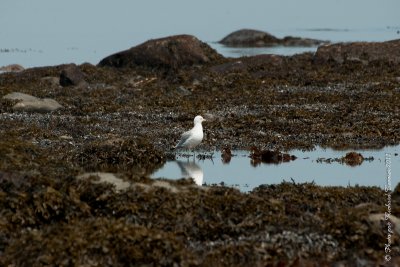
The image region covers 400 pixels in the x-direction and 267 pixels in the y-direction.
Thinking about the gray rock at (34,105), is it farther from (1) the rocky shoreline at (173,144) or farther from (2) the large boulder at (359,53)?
(2) the large boulder at (359,53)

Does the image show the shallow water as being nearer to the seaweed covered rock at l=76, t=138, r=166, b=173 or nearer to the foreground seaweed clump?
the seaweed covered rock at l=76, t=138, r=166, b=173

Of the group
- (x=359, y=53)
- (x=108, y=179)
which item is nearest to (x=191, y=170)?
(x=108, y=179)

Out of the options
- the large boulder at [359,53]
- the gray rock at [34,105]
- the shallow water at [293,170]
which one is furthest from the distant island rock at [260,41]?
the shallow water at [293,170]

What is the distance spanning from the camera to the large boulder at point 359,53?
30.5 meters

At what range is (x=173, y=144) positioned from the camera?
60.2 ft

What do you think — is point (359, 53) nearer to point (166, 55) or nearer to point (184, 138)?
point (166, 55)

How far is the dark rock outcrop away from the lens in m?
28.2

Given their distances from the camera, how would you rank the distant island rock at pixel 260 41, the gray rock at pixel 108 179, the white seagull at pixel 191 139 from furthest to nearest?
the distant island rock at pixel 260 41
the white seagull at pixel 191 139
the gray rock at pixel 108 179

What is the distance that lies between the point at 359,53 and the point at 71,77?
30.6ft

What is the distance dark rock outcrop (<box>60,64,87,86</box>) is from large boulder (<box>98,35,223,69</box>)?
3.42 metres

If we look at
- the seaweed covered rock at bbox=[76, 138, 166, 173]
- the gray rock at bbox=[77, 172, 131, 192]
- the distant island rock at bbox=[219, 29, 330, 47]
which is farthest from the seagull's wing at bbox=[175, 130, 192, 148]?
the distant island rock at bbox=[219, 29, 330, 47]

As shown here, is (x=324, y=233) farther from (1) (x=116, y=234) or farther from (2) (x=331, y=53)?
(2) (x=331, y=53)

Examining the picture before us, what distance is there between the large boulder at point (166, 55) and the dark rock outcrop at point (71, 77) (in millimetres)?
3423

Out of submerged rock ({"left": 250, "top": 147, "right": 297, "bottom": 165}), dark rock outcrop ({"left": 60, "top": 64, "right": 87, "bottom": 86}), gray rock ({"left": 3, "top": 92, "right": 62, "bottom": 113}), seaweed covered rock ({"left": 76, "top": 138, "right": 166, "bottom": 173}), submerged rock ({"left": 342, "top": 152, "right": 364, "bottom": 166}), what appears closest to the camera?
seaweed covered rock ({"left": 76, "top": 138, "right": 166, "bottom": 173})
